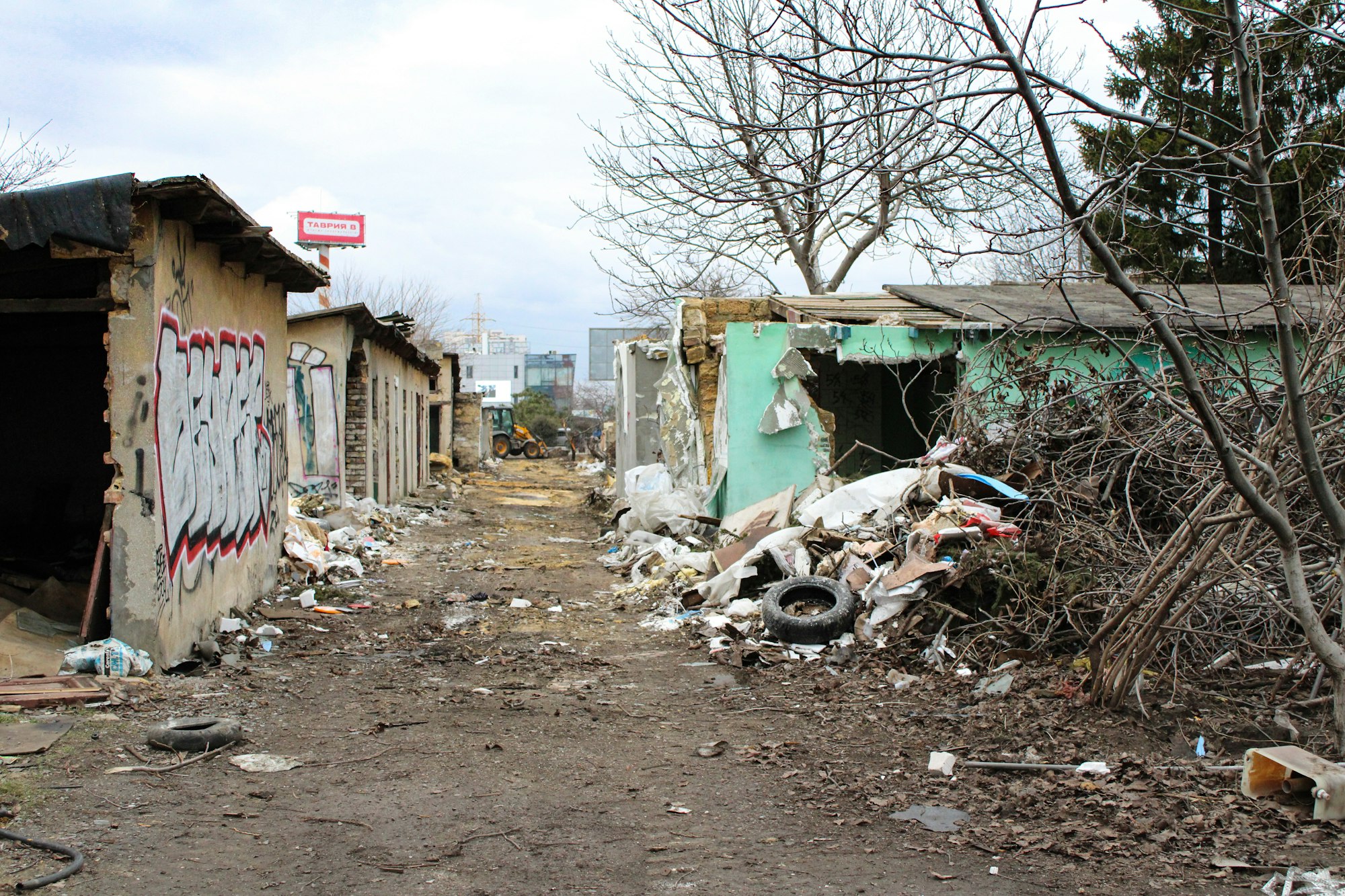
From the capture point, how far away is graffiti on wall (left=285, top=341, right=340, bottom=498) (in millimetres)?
13688

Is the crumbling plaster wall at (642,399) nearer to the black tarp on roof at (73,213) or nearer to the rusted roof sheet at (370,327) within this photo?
the rusted roof sheet at (370,327)

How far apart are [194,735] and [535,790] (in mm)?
1714

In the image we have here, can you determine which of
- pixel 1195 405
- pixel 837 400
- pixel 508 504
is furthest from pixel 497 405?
pixel 1195 405

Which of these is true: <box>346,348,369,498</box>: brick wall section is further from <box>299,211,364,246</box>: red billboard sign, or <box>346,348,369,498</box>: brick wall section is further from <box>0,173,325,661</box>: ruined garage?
<box>299,211,364,246</box>: red billboard sign

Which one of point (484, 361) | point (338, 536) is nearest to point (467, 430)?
point (338, 536)

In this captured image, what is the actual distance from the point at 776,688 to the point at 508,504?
48.6ft

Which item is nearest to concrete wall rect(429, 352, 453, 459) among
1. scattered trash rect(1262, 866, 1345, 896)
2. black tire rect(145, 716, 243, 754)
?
black tire rect(145, 716, 243, 754)

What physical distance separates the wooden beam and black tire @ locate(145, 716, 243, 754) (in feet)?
8.26

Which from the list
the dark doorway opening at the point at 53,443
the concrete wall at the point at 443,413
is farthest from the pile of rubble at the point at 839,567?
the concrete wall at the point at 443,413

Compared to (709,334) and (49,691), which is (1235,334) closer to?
(49,691)

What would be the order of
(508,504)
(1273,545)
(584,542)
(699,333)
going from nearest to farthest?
1. (1273,545)
2. (699,333)
3. (584,542)
4. (508,504)

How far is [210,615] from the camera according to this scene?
6977mm

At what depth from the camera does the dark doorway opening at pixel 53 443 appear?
996 cm

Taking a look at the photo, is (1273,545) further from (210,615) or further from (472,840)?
(210,615)
